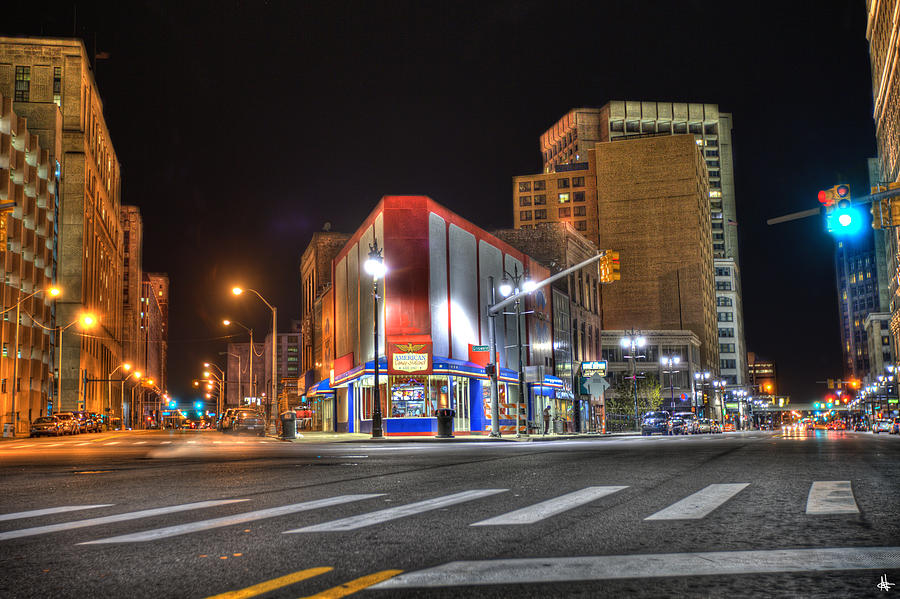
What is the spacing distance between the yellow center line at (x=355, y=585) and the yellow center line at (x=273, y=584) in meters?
0.30

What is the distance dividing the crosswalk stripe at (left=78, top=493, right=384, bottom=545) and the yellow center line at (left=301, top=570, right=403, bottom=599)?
2.23m

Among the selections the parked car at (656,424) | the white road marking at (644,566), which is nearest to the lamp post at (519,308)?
the parked car at (656,424)

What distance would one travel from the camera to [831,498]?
7793mm

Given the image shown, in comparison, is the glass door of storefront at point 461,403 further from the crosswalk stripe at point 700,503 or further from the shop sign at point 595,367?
the crosswalk stripe at point 700,503

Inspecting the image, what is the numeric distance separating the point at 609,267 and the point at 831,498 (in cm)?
1666

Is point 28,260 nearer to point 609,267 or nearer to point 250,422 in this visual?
point 250,422

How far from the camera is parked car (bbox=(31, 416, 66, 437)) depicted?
54156 mm

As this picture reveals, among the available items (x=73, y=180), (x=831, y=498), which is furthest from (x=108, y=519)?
(x=73, y=180)

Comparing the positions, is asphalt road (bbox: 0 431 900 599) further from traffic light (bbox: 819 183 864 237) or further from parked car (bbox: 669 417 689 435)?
parked car (bbox: 669 417 689 435)

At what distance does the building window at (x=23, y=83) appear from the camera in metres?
94.4

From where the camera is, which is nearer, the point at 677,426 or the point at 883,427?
the point at 677,426

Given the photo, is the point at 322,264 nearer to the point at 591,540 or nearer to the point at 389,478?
the point at 389,478

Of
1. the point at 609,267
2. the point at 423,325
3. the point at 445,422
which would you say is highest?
the point at 609,267

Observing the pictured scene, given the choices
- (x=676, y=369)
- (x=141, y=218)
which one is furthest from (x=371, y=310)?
(x=141, y=218)
